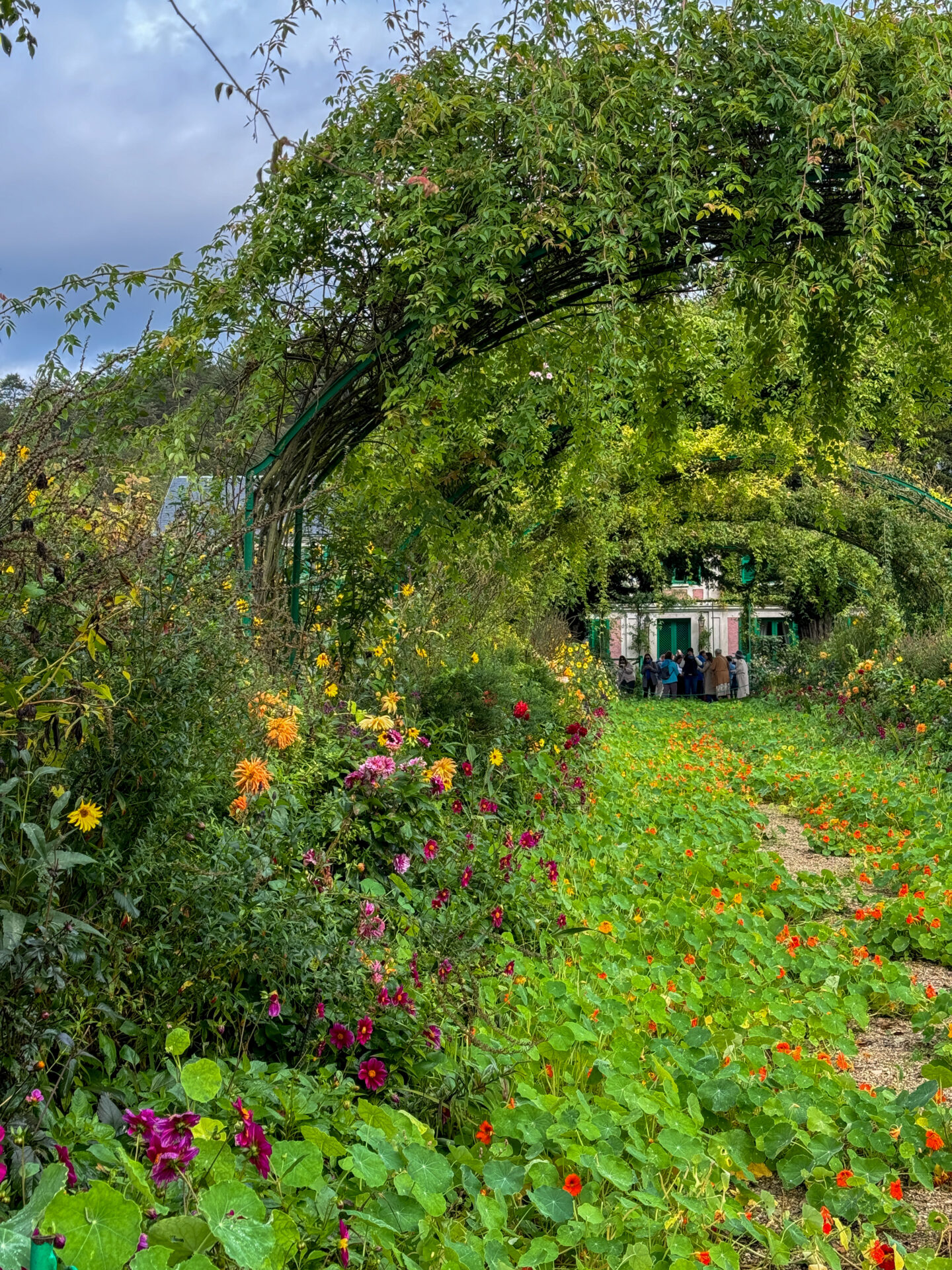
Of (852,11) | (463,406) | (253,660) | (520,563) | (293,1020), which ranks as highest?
(852,11)

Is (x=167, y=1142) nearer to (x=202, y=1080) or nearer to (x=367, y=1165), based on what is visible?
(x=202, y=1080)

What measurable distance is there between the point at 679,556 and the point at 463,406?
15.0 meters

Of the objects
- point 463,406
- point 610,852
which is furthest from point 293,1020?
point 463,406

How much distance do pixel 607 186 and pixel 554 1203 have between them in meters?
4.11

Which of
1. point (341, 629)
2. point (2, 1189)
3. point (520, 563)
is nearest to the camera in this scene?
point (2, 1189)

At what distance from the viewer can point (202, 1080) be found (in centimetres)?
182

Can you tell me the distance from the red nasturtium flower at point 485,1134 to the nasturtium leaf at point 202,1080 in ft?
2.22

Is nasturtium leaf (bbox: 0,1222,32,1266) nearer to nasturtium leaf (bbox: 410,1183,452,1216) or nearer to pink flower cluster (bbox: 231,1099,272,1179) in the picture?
pink flower cluster (bbox: 231,1099,272,1179)

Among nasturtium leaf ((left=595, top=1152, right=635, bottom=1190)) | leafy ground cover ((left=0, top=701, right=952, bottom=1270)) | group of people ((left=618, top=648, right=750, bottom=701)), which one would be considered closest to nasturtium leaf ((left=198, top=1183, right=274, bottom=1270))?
leafy ground cover ((left=0, top=701, right=952, bottom=1270))

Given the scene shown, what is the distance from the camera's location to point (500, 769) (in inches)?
215

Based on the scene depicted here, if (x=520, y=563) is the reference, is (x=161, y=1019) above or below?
below

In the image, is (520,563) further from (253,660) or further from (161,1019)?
(161,1019)

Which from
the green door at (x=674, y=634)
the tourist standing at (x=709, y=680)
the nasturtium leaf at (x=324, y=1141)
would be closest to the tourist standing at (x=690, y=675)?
the tourist standing at (x=709, y=680)

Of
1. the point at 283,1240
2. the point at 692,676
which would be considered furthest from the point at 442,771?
the point at 692,676
